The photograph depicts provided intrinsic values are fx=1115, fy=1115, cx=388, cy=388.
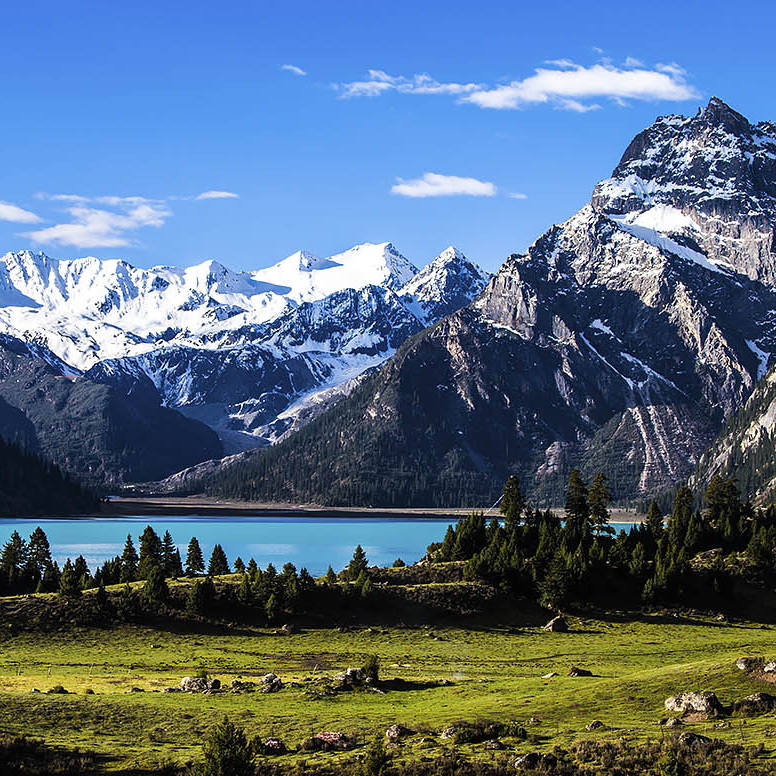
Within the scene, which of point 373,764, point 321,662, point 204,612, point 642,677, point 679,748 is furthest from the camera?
point 204,612

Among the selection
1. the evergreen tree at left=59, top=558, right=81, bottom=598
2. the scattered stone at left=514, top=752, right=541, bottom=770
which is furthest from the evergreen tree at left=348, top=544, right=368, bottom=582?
the scattered stone at left=514, top=752, right=541, bottom=770

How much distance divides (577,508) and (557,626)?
116 ft

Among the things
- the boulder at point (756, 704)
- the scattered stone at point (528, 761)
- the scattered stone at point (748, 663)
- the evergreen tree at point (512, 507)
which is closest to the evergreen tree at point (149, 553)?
the evergreen tree at point (512, 507)

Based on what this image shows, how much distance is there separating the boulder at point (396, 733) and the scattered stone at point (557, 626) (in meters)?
54.7

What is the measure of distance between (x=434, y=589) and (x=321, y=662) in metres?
28.5

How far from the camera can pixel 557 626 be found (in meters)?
111

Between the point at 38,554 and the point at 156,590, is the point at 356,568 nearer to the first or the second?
the point at 156,590

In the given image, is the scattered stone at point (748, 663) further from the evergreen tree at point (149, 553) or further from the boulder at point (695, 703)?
the evergreen tree at point (149, 553)

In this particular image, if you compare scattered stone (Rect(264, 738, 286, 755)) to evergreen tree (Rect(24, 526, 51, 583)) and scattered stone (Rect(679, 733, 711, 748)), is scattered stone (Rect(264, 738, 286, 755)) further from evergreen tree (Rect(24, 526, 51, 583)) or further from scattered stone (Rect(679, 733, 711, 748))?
evergreen tree (Rect(24, 526, 51, 583))

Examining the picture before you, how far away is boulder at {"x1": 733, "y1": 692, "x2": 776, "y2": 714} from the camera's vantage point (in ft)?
194

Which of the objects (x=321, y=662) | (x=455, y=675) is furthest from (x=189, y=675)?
(x=455, y=675)

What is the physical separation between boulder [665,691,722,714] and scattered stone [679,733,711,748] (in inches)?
282

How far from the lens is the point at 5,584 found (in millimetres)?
118438

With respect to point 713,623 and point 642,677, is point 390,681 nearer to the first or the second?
point 642,677
